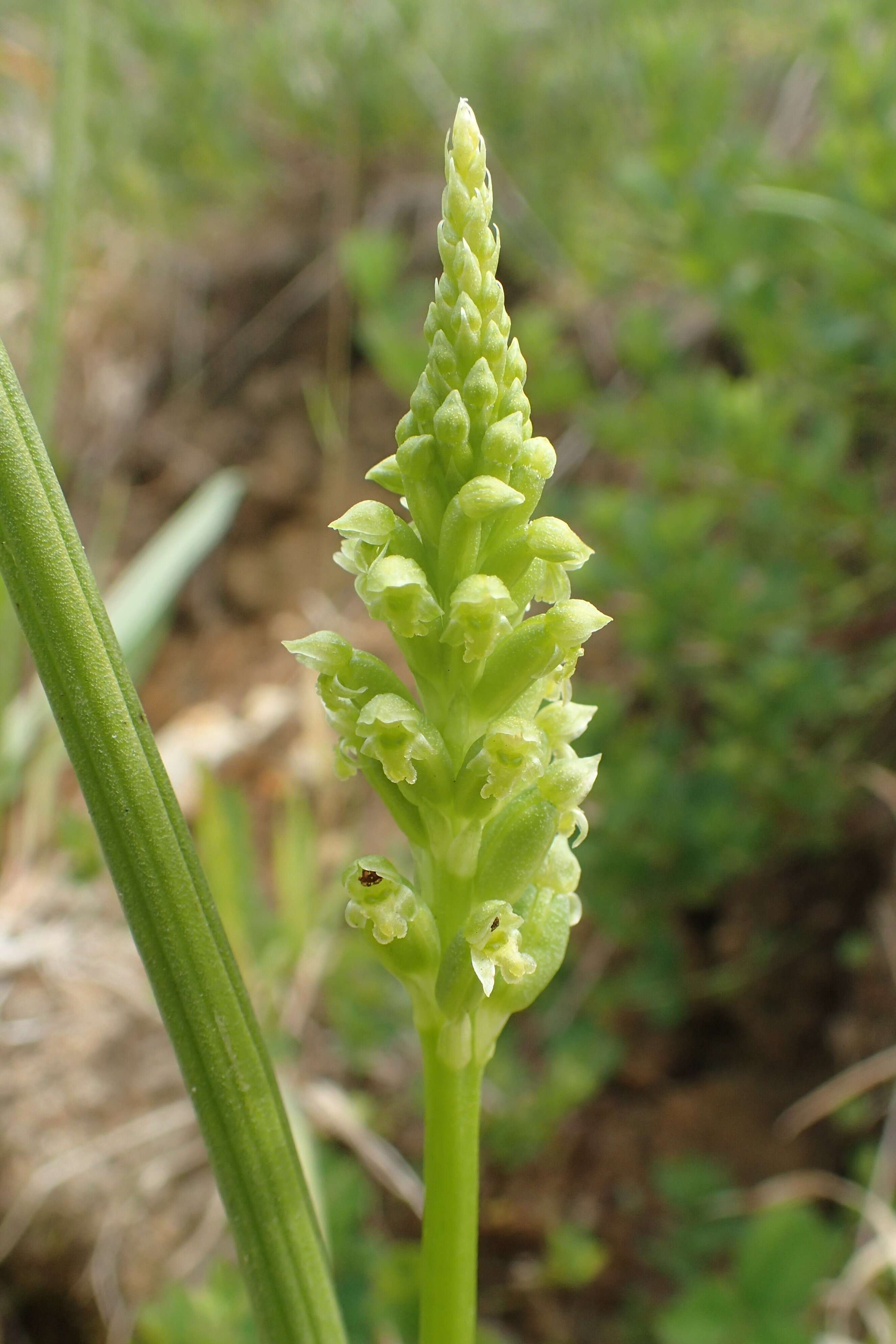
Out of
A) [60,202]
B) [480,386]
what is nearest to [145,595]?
[60,202]

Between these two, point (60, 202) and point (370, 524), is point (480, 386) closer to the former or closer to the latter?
point (370, 524)

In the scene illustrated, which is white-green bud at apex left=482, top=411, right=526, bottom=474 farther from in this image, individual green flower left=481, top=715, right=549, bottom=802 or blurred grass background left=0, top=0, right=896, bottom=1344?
blurred grass background left=0, top=0, right=896, bottom=1344

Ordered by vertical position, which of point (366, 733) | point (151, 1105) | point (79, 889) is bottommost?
point (151, 1105)

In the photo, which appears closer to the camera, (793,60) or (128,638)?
(128,638)

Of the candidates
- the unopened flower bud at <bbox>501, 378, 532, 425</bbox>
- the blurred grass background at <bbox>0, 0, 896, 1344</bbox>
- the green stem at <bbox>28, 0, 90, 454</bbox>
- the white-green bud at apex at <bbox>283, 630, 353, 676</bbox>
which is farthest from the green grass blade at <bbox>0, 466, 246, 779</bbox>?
the unopened flower bud at <bbox>501, 378, 532, 425</bbox>

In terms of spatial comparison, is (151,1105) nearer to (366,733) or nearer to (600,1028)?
(600,1028)

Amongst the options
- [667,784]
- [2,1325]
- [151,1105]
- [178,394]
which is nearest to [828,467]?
[667,784]

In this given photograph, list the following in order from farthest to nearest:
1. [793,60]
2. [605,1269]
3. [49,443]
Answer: [793,60], [49,443], [605,1269]

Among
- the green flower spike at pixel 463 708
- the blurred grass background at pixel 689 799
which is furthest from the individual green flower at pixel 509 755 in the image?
the blurred grass background at pixel 689 799
